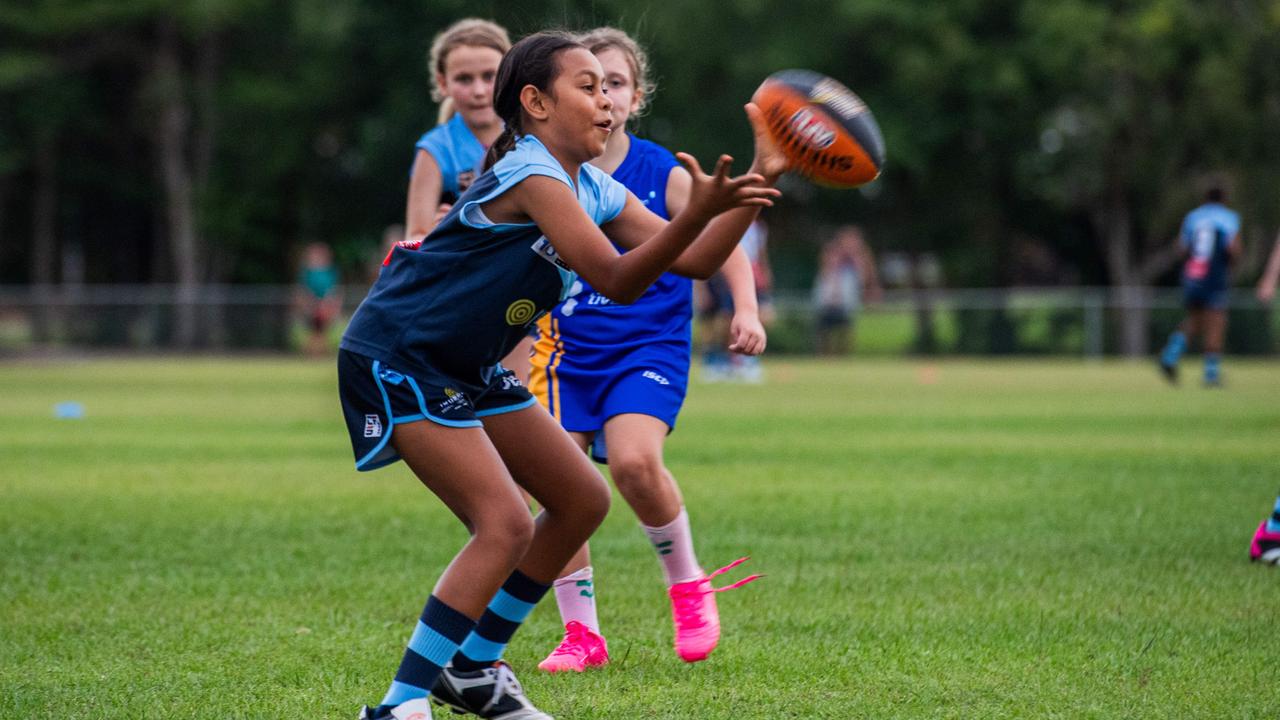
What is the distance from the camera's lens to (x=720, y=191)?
362 cm

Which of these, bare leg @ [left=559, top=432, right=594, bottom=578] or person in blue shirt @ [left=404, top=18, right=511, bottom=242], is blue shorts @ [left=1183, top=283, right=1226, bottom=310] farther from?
bare leg @ [left=559, top=432, right=594, bottom=578]

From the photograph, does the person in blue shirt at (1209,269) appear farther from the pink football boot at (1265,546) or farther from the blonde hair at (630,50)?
the blonde hair at (630,50)

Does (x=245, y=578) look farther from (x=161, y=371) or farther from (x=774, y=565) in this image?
(x=161, y=371)

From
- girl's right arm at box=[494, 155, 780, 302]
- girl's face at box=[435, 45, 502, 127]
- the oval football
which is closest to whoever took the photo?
girl's right arm at box=[494, 155, 780, 302]

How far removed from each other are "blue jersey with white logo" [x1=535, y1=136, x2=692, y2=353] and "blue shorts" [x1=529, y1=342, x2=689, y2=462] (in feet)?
0.12

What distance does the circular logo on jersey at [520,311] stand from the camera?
4043mm

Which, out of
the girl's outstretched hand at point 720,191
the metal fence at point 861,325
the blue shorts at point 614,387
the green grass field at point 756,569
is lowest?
the metal fence at point 861,325

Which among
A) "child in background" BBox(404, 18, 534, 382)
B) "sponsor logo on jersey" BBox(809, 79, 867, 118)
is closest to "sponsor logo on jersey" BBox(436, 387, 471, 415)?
"sponsor logo on jersey" BBox(809, 79, 867, 118)

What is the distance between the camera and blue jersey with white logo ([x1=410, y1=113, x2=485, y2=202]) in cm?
630

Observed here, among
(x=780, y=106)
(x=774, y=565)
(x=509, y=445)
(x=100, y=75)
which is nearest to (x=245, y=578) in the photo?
(x=774, y=565)

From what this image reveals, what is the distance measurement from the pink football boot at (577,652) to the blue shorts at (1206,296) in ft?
53.4

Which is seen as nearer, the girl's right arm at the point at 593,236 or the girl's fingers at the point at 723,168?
the girl's fingers at the point at 723,168

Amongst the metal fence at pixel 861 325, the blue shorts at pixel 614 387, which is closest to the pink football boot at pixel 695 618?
the blue shorts at pixel 614 387

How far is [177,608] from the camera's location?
19.7ft
